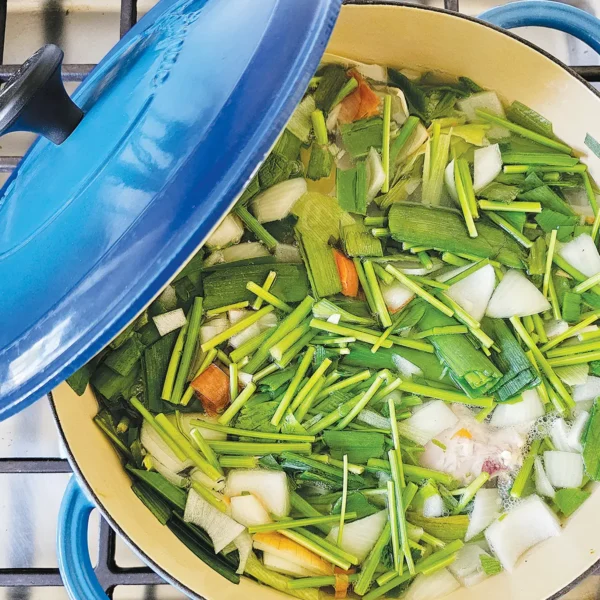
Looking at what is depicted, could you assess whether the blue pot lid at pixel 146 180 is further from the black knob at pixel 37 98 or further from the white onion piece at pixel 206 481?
the white onion piece at pixel 206 481

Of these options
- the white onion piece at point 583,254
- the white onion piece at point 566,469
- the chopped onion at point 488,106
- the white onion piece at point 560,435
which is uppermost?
the chopped onion at point 488,106

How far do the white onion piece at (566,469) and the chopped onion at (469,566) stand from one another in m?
0.20

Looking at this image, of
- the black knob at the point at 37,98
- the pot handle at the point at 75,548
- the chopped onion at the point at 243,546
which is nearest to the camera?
the black knob at the point at 37,98

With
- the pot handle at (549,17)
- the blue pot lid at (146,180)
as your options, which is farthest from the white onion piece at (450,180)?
the blue pot lid at (146,180)

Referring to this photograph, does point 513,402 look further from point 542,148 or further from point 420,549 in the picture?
point 542,148

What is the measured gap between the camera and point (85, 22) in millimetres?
1348

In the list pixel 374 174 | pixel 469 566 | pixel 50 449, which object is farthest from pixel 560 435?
pixel 50 449

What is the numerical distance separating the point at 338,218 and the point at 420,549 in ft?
2.15

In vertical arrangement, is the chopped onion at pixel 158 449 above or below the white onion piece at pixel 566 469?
above

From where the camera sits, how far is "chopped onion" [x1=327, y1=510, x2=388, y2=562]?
1.16 metres

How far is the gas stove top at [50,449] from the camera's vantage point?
1.16m

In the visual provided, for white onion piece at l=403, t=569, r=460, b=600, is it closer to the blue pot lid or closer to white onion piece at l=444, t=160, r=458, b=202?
white onion piece at l=444, t=160, r=458, b=202

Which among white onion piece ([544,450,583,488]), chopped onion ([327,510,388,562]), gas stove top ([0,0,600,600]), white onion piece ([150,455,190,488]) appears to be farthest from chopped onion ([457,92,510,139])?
white onion piece ([150,455,190,488])

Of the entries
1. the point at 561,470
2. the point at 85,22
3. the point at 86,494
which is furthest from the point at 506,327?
the point at 85,22
